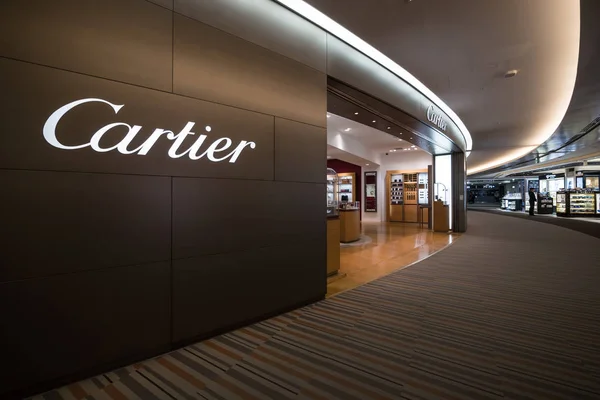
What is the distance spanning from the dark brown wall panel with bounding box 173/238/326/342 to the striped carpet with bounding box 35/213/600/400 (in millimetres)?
150

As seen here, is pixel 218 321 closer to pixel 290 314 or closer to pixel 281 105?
pixel 290 314

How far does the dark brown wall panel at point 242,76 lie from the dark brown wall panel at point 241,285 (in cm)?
143

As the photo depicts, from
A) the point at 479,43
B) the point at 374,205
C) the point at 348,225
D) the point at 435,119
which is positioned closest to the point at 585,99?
the point at 435,119

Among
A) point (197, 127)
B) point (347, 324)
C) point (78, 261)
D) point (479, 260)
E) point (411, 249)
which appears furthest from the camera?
point (411, 249)

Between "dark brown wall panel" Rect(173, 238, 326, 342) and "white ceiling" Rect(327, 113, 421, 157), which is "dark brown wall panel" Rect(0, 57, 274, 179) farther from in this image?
"white ceiling" Rect(327, 113, 421, 157)

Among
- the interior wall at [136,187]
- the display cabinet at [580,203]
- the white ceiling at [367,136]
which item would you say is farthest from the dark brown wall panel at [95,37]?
the display cabinet at [580,203]

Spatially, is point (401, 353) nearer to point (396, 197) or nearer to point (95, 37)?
point (95, 37)

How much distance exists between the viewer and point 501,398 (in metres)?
1.86

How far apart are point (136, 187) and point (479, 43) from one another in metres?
4.82

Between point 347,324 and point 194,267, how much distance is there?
5.10ft

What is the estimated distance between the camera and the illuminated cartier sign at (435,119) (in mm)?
6590

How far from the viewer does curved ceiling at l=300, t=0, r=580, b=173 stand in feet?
11.5

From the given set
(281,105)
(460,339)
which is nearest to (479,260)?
(460,339)

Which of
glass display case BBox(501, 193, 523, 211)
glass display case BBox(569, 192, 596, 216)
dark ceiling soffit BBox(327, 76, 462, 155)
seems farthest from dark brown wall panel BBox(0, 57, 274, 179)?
glass display case BBox(501, 193, 523, 211)
